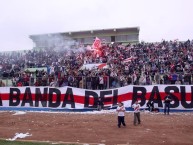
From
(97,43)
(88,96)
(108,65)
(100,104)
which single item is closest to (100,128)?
(100,104)

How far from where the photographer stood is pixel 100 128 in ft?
62.8

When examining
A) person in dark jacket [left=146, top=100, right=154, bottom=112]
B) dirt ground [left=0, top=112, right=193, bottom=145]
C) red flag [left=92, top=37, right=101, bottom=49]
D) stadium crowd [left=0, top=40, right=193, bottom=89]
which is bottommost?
dirt ground [left=0, top=112, right=193, bottom=145]

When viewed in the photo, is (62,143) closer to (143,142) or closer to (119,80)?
(143,142)

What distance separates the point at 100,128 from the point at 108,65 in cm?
1428

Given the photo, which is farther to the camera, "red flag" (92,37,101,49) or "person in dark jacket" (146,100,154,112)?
"red flag" (92,37,101,49)

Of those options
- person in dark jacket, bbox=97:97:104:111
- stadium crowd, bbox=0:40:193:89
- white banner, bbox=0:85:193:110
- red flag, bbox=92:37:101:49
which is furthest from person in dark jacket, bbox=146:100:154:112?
red flag, bbox=92:37:101:49

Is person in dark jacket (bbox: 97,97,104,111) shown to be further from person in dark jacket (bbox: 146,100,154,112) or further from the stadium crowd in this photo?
person in dark jacket (bbox: 146,100,154,112)

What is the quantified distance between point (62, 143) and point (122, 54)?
22.6 meters

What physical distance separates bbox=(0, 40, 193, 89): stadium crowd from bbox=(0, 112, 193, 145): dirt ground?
10.8 feet

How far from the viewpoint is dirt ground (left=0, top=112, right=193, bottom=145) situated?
54.4 ft

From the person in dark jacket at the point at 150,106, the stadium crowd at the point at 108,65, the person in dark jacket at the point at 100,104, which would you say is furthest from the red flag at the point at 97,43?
the person in dark jacket at the point at 150,106

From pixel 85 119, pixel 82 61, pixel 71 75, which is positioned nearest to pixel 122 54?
pixel 82 61

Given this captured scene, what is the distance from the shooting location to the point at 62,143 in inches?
615

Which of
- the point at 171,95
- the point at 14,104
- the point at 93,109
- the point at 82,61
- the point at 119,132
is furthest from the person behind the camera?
the point at 82,61
